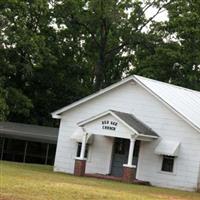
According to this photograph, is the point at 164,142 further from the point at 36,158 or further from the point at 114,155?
the point at 36,158

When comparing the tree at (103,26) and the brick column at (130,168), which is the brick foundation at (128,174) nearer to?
the brick column at (130,168)

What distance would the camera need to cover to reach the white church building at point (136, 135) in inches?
1275

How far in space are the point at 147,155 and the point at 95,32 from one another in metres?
27.1

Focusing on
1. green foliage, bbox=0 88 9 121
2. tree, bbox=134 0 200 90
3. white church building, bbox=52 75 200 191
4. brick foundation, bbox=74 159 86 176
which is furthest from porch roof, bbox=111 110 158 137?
tree, bbox=134 0 200 90

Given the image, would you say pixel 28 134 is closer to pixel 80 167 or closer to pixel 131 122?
pixel 80 167

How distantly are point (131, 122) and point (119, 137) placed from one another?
99 centimetres

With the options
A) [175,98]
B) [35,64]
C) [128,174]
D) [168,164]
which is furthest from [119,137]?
[35,64]

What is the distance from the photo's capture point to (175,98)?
35.1 m

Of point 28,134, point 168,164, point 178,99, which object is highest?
point 178,99

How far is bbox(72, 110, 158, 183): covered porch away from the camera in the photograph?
1272 inches

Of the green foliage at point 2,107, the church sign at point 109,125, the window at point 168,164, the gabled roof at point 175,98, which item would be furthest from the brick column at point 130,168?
the green foliage at point 2,107

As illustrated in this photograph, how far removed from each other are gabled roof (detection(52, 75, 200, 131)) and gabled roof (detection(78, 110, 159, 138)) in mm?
1668

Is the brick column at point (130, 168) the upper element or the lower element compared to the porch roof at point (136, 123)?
lower

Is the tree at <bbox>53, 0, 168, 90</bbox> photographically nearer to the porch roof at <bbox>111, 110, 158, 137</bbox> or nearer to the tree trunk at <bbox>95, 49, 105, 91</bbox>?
the tree trunk at <bbox>95, 49, 105, 91</bbox>
